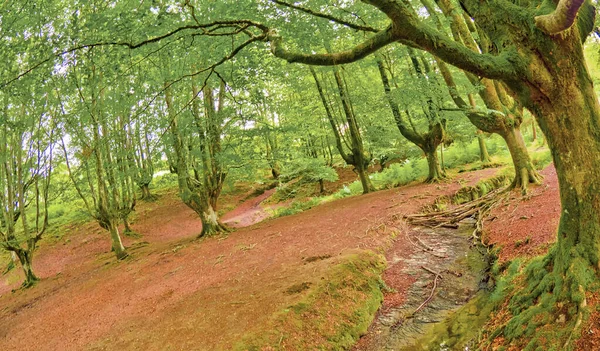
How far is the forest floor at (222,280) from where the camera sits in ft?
16.8

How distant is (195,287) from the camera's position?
6.78m

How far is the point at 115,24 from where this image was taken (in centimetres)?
530

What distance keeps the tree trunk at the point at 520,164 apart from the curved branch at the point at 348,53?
833cm

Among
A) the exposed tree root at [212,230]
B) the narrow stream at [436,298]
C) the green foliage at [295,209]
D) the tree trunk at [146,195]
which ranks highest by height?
the tree trunk at [146,195]

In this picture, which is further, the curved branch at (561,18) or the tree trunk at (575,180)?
the tree trunk at (575,180)

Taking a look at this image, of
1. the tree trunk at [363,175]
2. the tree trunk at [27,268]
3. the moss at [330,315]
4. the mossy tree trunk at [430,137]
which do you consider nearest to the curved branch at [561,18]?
the moss at [330,315]

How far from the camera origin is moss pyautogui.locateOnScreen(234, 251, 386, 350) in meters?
4.32

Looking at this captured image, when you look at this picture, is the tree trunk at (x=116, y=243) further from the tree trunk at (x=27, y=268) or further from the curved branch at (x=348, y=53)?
the curved branch at (x=348, y=53)

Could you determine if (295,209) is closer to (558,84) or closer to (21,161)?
(21,161)

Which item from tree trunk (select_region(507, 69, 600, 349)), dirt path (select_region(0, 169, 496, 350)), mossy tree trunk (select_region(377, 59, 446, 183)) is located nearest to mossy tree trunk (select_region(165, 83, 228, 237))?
dirt path (select_region(0, 169, 496, 350))

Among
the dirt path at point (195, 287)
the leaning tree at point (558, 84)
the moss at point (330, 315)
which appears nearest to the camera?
the leaning tree at point (558, 84)

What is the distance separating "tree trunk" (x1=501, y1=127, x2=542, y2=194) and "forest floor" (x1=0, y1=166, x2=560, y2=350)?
15.7 inches

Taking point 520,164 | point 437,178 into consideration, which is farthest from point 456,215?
point 437,178

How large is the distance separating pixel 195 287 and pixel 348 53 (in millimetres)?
5569
